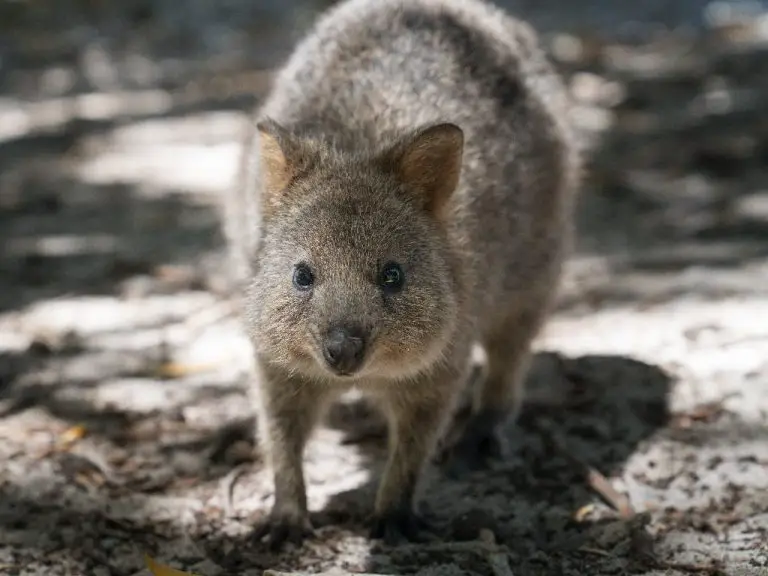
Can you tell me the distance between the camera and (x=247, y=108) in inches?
406

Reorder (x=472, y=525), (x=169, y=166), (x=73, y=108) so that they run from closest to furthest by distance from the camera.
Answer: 1. (x=472, y=525)
2. (x=169, y=166)
3. (x=73, y=108)

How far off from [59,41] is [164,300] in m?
6.61

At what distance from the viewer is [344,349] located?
3.71 m

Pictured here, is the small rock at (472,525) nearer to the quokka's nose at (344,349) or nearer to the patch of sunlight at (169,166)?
the quokka's nose at (344,349)

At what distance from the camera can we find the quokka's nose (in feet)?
12.2

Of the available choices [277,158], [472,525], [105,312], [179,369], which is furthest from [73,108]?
[472,525]

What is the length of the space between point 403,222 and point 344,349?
64cm

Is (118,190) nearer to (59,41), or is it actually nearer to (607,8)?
(59,41)

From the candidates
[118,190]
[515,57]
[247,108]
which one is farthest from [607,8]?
[515,57]

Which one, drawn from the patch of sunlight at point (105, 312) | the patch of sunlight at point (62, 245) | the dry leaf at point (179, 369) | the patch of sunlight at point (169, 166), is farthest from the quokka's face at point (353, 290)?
the patch of sunlight at point (169, 166)

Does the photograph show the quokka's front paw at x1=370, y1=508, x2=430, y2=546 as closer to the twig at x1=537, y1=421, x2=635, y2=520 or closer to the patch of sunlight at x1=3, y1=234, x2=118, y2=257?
the twig at x1=537, y1=421, x2=635, y2=520

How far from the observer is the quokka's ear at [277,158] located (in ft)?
14.0

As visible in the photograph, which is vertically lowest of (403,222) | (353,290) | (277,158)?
(353,290)

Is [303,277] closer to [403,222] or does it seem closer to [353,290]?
[353,290]
